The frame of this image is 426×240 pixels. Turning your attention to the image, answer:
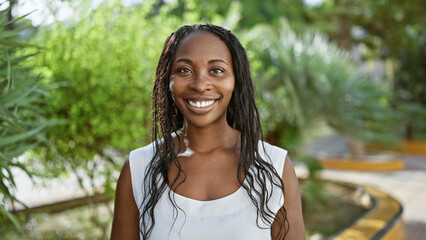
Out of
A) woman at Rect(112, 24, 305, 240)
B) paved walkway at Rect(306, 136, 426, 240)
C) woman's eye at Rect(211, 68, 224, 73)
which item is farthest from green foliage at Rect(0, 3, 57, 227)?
paved walkway at Rect(306, 136, 426, 240)

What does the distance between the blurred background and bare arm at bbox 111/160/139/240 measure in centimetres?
57

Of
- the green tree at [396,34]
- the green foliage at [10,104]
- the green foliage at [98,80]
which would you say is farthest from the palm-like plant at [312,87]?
the green tree at [396,34]

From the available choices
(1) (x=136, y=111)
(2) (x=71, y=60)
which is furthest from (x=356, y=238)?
(2) (x=71, y=60)

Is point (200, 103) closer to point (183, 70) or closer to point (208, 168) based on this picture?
point (183, 70)

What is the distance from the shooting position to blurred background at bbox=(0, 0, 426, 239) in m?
2.86

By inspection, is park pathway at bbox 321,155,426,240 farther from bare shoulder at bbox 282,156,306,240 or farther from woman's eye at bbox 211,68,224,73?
woman's eye at bbox 211,68,224,73

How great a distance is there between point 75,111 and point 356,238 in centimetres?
246

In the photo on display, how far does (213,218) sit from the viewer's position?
1424mm

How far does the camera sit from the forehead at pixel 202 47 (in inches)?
56.1

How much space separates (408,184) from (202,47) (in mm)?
7567

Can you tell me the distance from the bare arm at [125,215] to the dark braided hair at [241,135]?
0.05 meters

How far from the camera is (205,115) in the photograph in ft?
4.85

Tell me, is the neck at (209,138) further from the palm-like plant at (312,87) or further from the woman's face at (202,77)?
the palm-like plant at (312,87)

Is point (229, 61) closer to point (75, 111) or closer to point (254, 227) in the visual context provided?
point (254, 227)
